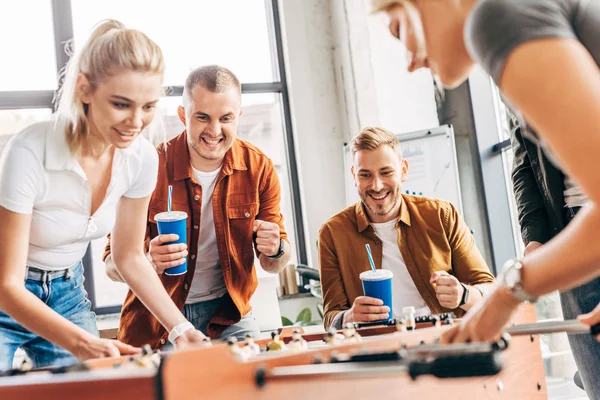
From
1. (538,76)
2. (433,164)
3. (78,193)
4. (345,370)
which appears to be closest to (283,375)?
(345,370)

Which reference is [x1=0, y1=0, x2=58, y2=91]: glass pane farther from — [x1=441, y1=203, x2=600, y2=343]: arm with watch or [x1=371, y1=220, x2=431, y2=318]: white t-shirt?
[x1=441, y1=203, x2=600, y2=343]: arm with watch

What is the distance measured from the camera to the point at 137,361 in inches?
51.4

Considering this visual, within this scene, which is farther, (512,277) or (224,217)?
(224,217)

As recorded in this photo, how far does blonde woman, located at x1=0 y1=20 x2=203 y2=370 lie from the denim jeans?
3.60 ft

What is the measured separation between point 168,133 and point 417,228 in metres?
2.72

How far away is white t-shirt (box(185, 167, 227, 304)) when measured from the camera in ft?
8.56

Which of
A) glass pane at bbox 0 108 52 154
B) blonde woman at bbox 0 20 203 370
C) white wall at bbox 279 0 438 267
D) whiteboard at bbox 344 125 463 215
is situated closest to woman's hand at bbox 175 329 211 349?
blonde woman at bbox 0 20 203 370

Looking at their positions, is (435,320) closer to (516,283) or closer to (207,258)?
(516,283)

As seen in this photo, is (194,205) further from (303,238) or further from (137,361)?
(303,238)

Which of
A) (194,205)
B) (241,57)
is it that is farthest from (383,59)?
(194,205)

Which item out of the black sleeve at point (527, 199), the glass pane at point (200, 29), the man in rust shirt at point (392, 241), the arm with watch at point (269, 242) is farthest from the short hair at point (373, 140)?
the glass pane at point (200, 29)

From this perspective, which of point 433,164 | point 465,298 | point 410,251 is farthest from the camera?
point 433,164

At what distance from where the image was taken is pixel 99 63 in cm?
187

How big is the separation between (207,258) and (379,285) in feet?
2.52
